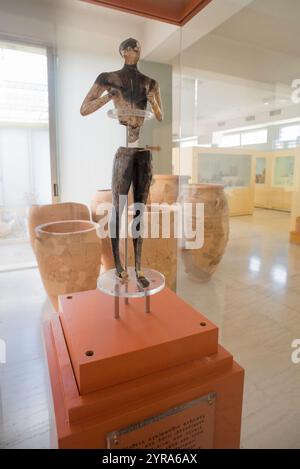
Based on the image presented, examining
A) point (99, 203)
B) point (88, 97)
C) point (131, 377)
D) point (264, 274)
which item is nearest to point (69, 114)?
point (99, 203)

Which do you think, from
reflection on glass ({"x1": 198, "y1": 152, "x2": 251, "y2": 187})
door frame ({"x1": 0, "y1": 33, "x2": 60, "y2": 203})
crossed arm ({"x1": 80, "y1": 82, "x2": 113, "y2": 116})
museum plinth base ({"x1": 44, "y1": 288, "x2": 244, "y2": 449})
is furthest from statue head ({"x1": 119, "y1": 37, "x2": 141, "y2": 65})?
door frame ({"x1": 0, "y1": 33, "x2": 60, "y2": 203})

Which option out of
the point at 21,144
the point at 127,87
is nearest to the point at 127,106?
the point at 127,87

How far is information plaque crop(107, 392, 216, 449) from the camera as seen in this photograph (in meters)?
0.65

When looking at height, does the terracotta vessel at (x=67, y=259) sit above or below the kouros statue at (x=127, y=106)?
below

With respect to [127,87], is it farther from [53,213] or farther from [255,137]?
[53,213]

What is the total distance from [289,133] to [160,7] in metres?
0.99

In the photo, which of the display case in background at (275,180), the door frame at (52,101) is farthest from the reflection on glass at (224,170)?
the door frame at (52,101)

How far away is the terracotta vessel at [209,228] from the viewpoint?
2.10m

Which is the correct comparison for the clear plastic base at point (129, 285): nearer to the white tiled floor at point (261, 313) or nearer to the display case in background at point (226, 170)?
the white tiled floor at point (261, 313)

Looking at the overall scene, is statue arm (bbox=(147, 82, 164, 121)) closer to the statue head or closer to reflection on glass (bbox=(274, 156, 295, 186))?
the statue head

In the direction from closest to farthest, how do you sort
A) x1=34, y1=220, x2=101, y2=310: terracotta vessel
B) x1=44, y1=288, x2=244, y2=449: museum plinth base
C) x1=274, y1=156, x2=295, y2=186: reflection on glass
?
x1=44, y1=288, x2=244, y2=449: museum plinth base, x1=34, y1=220, x2=101, y2=310: terracotta vessel, x1=274, y1=156, x2=295, y2=186: reflection on glass

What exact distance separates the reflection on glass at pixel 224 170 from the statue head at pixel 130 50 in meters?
1.39

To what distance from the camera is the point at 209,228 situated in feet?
7.01

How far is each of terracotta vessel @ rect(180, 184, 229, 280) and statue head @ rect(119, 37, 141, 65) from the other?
1.36 meters
